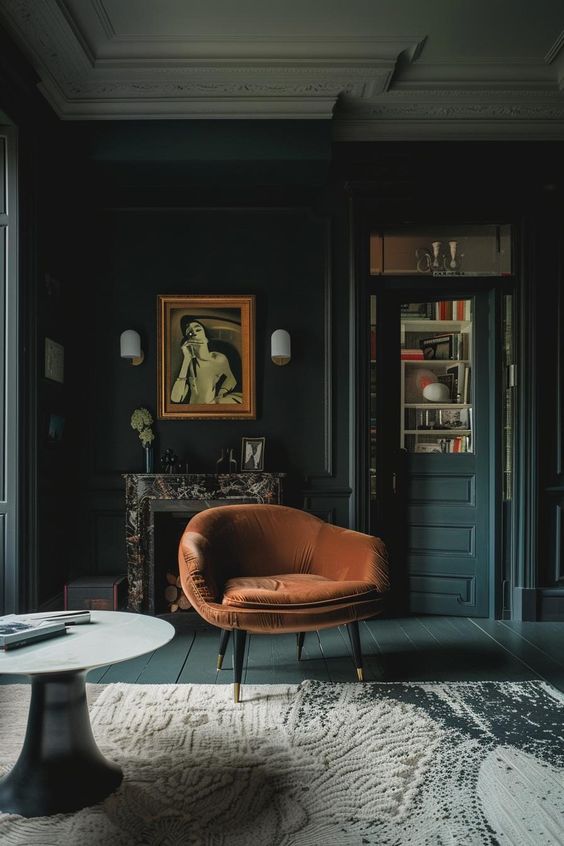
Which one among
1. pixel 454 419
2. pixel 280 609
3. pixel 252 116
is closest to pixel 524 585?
pixel 454 419

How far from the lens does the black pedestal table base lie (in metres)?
1.98

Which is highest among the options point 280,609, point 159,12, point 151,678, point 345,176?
point 159,12

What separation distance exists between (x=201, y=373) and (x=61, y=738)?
2.81 metres

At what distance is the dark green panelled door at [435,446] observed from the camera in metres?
4.46

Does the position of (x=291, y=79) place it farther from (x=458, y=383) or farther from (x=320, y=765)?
(x=320, y=765)

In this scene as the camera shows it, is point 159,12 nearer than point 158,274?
Yes

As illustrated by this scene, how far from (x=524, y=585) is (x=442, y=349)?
1.61m

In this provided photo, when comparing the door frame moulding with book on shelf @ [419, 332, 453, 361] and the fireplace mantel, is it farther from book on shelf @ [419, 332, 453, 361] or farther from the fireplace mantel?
book on shelf @ [419, 332, 453, 361]

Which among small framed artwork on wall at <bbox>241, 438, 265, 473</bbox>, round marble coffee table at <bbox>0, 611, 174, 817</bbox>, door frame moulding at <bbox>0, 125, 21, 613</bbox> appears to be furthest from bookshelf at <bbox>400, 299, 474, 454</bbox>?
round marble coffee table at <bbox>0, 611, 174, 817</bbox>

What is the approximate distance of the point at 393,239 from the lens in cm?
451

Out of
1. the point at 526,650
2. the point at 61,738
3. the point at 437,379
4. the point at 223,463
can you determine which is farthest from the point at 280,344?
the point at 61,738

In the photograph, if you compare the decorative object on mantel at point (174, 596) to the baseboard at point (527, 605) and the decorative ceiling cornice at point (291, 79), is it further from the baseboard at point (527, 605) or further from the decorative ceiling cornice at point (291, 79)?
the decorative ceiling cornice at point (291, 79)

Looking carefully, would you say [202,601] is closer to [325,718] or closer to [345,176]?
[325,718]

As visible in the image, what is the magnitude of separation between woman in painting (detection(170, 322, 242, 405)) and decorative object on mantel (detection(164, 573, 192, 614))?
1.17 metres
